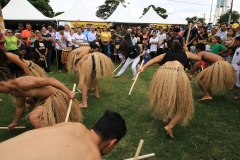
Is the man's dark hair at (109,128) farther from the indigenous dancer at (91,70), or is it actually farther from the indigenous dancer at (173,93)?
the indigenous dancer at (91,70)

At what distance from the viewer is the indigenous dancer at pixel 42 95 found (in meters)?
2.53

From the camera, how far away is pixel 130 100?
4680mm

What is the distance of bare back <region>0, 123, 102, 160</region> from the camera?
1.25 metres

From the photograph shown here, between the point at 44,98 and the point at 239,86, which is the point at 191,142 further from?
the point at 239,86

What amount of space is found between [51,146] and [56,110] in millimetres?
1669

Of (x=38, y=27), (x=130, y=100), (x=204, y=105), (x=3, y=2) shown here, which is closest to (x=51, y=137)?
(x=130, y=100)

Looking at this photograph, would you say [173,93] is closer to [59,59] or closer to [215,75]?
[215,75]

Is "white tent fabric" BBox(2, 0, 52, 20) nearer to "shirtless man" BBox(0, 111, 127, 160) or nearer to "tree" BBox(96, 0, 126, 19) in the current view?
"shirtless man" BBox(0, 111, 127, 160)

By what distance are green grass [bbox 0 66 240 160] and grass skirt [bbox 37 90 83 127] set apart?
0.55m

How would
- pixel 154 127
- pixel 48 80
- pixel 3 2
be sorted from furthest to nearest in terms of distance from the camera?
pixel 3 2 → pixel 154 127 → pixel 48 80

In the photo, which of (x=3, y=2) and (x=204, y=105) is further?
(x=3, y=2)

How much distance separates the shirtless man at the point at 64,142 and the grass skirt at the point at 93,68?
284 cm

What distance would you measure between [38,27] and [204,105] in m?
18.2

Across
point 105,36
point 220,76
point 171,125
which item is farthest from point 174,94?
point 105,36
